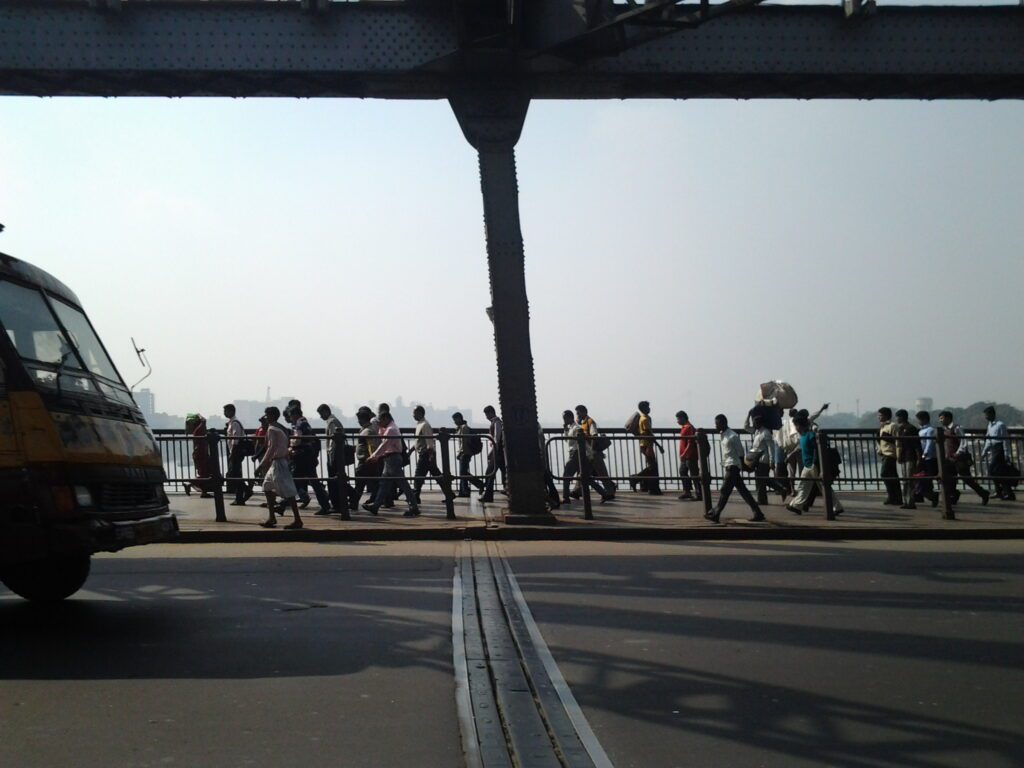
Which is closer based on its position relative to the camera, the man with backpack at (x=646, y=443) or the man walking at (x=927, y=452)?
the man walking at (x=927, y=452)

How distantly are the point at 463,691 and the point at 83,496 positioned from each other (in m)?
3.38

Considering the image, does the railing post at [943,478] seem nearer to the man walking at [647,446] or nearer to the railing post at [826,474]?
the railing post at [826,474]

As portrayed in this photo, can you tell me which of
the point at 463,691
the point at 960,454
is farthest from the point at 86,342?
the point at 960,454

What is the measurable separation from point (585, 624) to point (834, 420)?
21578 millimetres

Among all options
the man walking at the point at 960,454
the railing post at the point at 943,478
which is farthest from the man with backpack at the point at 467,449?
the man walking at the point at 960,454

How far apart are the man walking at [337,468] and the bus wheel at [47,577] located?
276 inches

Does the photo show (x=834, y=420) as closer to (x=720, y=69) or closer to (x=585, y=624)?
(x=720, y=69)

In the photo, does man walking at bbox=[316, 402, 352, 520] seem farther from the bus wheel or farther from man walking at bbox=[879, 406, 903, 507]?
man walking at bbox=[879, 406, 903, 507]

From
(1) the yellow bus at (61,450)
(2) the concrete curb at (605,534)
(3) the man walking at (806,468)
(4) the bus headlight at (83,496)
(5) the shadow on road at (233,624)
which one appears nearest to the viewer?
(5) the shadow on road at (233,624)

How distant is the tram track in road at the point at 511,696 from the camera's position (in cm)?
459

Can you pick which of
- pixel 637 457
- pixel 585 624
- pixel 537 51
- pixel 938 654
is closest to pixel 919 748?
pixel 938 654

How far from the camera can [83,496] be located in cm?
734

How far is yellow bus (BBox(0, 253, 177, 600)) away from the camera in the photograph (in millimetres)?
7031

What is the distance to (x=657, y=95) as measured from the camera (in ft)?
48.6
